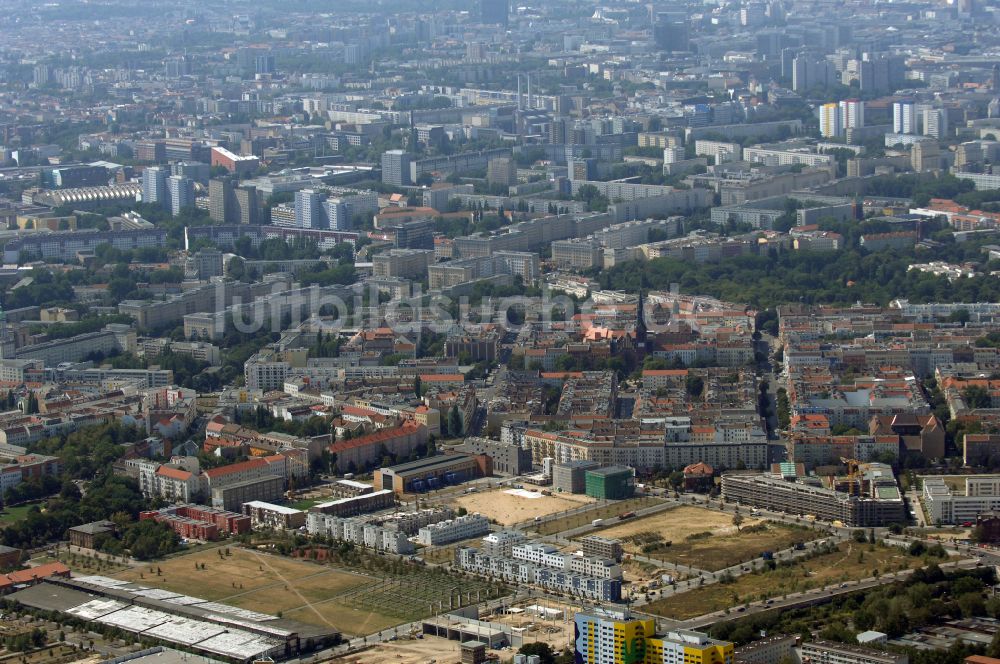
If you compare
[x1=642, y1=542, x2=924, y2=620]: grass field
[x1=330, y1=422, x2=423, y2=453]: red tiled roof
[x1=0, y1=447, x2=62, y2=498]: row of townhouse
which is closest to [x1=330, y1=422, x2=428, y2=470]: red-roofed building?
[x1=330, y1=422, x2=423, y2=453]: red tiled roof

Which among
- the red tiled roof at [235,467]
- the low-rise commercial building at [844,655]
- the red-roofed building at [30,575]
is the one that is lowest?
the red-roofed building at [30,575]

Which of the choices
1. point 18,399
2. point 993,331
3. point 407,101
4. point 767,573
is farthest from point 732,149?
point 767,573

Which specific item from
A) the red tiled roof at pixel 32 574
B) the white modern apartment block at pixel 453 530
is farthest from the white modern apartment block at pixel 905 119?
the red tiled roof at pixel 32 574

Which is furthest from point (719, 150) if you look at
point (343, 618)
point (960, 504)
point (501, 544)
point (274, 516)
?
point (343, 618)

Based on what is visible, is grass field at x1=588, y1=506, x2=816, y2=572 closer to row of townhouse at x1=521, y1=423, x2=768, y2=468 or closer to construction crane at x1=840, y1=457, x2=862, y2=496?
construction crane at x1=840, y1=457, x2=862, y2=496

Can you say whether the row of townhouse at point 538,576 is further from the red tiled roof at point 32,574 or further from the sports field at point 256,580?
the red tiled roof at point 32,574

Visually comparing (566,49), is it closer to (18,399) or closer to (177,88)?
(177,88)
